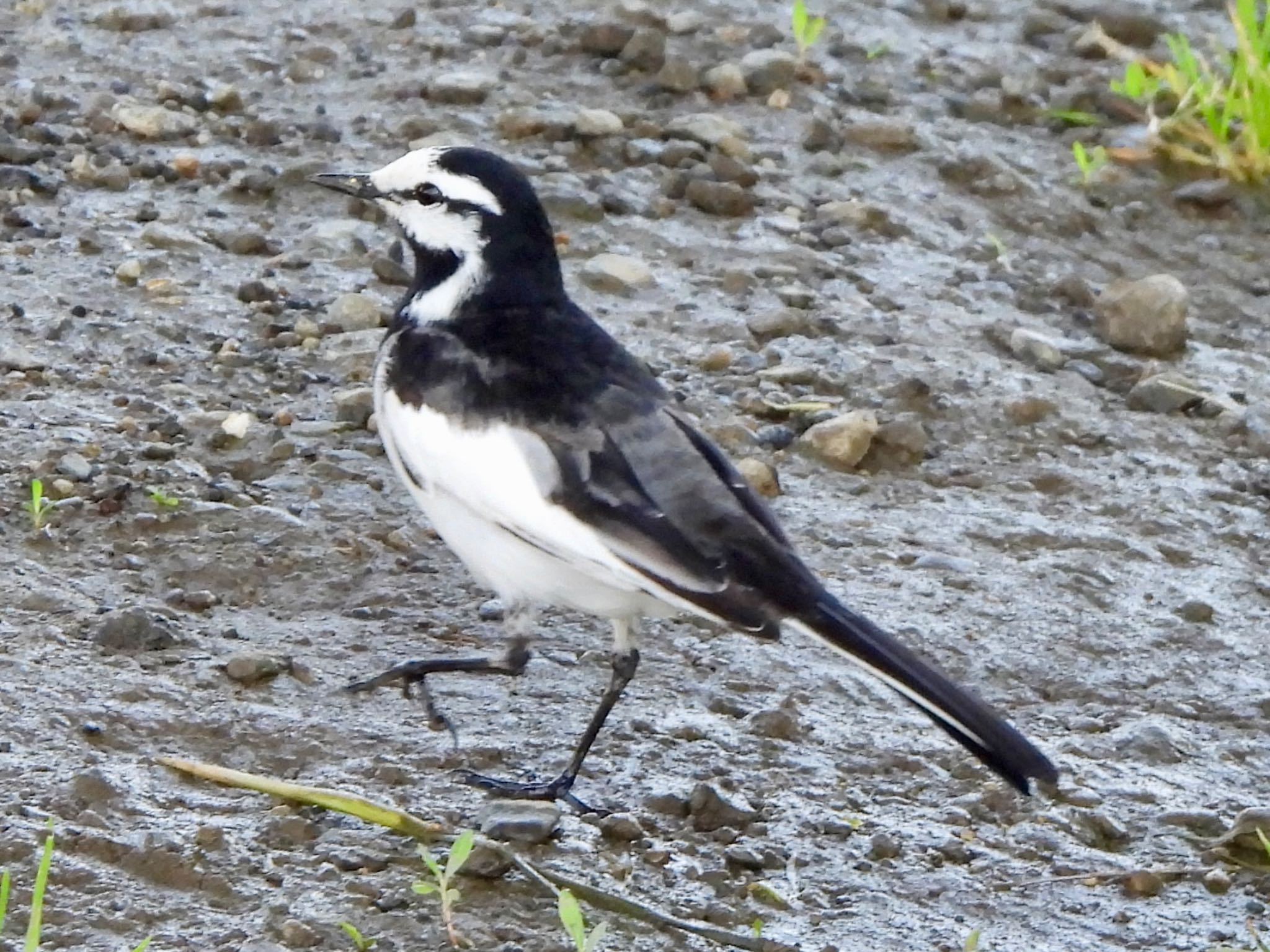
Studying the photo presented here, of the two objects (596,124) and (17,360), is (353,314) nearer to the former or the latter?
(17,360)

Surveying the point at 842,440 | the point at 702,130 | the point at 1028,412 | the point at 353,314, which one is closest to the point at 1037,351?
the point at 1028,412

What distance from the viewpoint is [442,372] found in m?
4.47

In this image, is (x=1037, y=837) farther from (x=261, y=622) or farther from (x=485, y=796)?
(x=261, y=622)

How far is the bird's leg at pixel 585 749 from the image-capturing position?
169 inches

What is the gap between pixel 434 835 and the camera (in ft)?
13.3

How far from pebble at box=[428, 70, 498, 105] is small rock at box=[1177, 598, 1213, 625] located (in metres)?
3.37

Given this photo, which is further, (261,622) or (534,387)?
(261,622)

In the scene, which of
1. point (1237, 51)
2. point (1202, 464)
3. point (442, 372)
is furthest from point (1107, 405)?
point (442, 372)

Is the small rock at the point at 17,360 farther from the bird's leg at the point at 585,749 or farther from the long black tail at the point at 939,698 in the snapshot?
the long black tail at the point at 939,698

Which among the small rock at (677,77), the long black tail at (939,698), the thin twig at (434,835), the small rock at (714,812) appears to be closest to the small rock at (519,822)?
the thin twig at (434,835)

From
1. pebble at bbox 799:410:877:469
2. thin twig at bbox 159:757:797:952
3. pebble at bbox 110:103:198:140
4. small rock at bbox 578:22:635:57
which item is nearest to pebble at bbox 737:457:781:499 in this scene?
pebble at bbox 799:410:877:469

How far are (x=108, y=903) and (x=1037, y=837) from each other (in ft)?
6.17

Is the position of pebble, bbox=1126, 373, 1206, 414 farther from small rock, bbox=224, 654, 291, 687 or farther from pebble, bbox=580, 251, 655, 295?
small rock, bbox=224, 654, 291, 687

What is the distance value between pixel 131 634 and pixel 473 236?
1168 millimetres
